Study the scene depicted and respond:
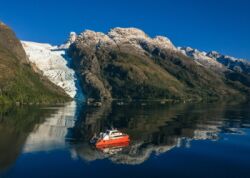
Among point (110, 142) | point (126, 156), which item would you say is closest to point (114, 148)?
point (110, 142)

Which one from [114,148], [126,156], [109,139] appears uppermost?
[109,139]

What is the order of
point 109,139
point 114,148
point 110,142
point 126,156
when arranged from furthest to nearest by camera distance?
point 109,139
point 110,142
point 114,148
point 126,156

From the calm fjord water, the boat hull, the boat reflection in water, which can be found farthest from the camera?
the boat hull

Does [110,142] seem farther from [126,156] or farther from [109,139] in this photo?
[126,156]

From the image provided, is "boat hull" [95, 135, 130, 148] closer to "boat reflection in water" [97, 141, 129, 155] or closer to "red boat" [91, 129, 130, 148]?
"red boat" [91, 129, 130, 148]

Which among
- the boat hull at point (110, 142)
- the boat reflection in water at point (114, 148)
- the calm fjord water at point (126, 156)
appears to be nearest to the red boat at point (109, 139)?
the boat hull at point (110, 142)

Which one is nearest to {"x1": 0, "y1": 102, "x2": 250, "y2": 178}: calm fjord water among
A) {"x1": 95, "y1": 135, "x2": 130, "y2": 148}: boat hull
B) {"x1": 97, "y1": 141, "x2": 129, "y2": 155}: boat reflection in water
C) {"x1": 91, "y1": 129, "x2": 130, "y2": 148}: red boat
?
{"x1": 97, "y1": 141, "x2": 129, "y2": 155}: boat reflection in water

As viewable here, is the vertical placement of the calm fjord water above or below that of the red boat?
below

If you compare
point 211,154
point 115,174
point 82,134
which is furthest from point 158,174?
point 82,134

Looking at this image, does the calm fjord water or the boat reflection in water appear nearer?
the calm fjord water

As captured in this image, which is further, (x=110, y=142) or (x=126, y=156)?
Answer: (x=110, y=142)

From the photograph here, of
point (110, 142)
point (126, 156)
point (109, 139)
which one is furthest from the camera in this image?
point (109, 139)

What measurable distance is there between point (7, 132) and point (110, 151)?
60685 mm

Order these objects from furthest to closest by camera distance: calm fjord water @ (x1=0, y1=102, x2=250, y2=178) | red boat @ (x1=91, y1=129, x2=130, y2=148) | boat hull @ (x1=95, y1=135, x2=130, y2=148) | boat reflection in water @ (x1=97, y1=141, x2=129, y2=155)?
red boat @ (x1=91, y1=129, x2=130, y2=148) → boat hull @ (x1=95, y1=135, x2=130, y2=148) → boat reflection in water @ (x1=97, y1=141, x2=129, y2=155) → calm fjord water @ (x1=0, y1=102, x2=250, y2=178)
